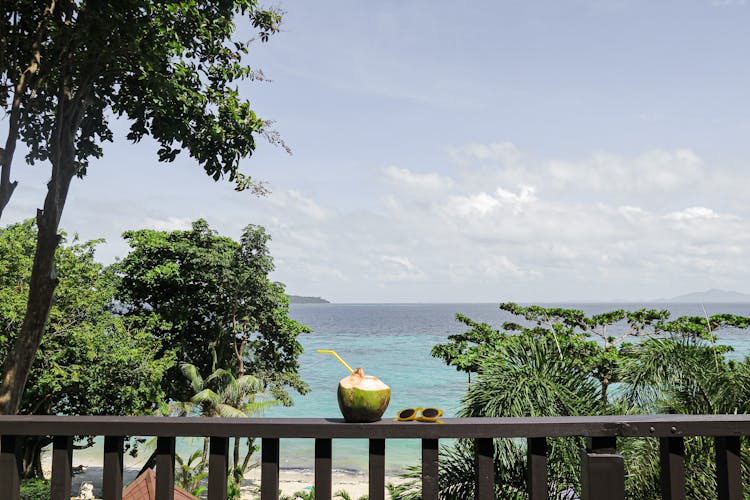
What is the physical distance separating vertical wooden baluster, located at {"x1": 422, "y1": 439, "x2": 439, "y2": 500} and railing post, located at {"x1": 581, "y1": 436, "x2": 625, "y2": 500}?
0.38 m

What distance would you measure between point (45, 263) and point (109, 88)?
211 cm

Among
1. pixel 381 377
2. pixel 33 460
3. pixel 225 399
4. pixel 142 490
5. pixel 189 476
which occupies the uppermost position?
pixel 142 490

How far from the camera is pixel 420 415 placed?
149 centimetres

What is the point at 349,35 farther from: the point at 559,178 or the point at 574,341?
the point at 559,178

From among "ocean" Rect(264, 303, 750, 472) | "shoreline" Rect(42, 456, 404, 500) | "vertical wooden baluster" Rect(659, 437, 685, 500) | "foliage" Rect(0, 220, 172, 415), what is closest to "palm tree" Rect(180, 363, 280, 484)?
"foliage" Rect(0, 220, 172, 415)

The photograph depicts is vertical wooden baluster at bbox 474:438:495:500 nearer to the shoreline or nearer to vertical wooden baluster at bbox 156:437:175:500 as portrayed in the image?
vertical wooden baluster at bbox 156:437:175:500

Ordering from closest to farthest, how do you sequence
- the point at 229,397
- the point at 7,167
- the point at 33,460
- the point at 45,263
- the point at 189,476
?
1. the point at 7,167
2. the point at 45,263
3. the point at 33,460
4. the point at 189,476
5. the point at 229,397

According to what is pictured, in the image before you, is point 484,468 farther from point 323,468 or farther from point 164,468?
point 164,468

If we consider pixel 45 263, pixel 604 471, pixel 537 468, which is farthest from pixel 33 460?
pixel 604 471

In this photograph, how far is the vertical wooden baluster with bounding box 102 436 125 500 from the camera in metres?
1.56

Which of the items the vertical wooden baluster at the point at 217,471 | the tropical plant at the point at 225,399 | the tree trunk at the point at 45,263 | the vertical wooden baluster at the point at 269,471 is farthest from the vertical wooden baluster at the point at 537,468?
the tropical plant at the point at 225,399

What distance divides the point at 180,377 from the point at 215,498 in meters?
19.0

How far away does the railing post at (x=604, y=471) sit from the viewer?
1.46m

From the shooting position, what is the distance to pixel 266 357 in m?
20.6
